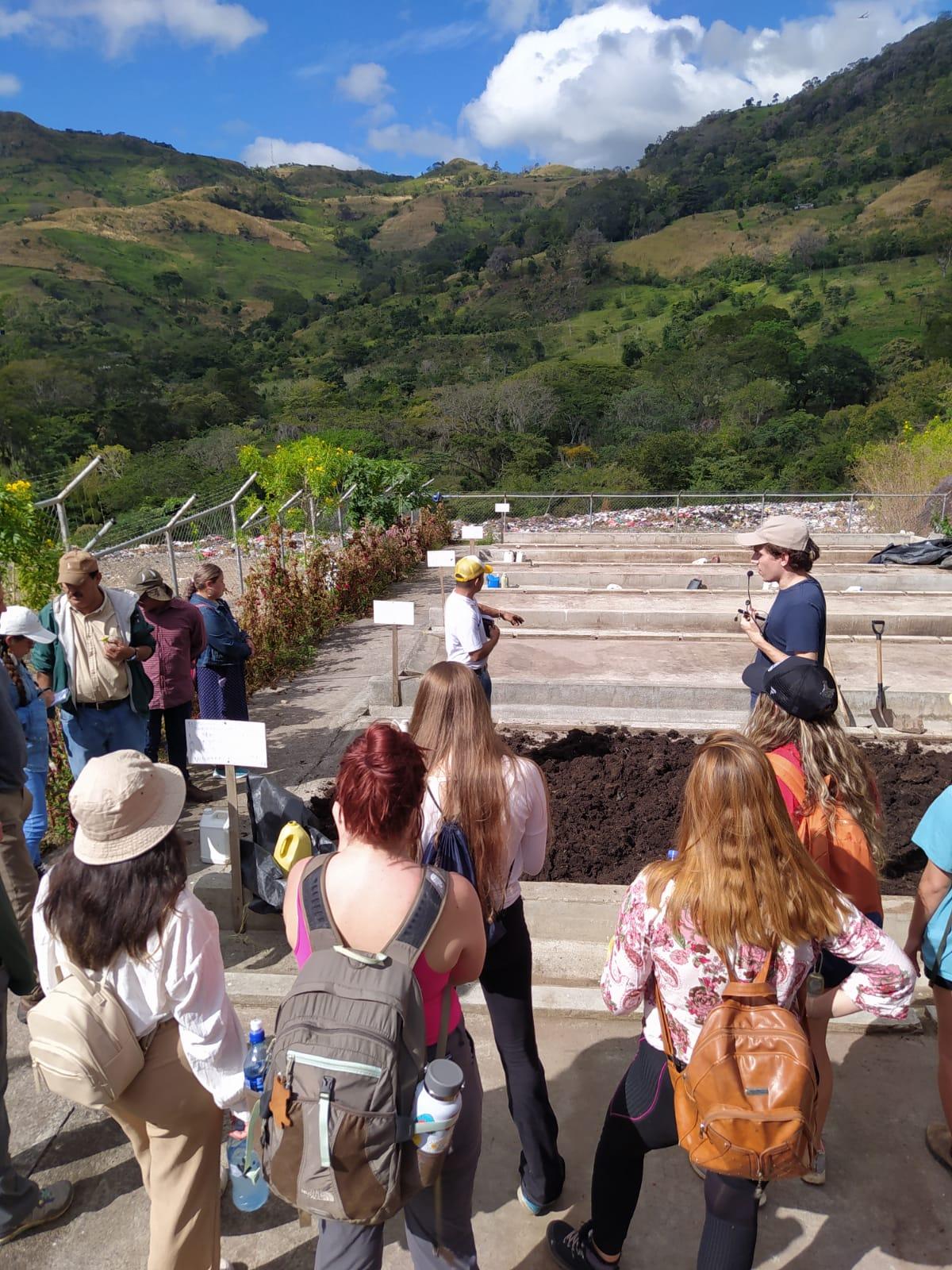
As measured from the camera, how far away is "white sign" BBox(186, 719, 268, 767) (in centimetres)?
366

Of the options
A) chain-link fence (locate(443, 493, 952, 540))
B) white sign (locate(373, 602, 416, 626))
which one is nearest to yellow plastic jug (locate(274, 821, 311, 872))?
white sign (locate(373, 602, 416, 626))

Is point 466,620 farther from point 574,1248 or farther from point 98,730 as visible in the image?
point 574,1248

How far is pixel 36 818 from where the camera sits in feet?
13.5

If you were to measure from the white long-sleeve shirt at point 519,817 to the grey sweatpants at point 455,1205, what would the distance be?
1.53 feet

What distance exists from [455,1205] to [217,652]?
14.6 feet

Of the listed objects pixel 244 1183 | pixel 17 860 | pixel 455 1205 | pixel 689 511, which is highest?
pixel 689 511

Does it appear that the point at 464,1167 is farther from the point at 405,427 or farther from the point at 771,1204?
the point at 405,427

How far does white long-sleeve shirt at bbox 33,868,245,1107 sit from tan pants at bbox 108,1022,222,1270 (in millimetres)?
50

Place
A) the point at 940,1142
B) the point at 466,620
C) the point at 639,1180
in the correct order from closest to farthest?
the point at 639,1180 < the point at 940,1142 < the point at 466,620

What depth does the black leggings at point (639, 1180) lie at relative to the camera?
1.96 metres

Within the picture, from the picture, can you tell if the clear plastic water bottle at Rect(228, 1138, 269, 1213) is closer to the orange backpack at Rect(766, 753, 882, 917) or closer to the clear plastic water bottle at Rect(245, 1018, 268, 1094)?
the clear plastic water bottle at Rect(245, 1018, 268, 1094)

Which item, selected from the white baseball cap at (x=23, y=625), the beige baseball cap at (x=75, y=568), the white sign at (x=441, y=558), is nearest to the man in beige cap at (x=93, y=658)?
the beige baseball cap at (x=75, y=568)

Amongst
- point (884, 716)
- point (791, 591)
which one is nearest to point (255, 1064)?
point (791, 591)

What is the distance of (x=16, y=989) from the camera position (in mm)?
2701
